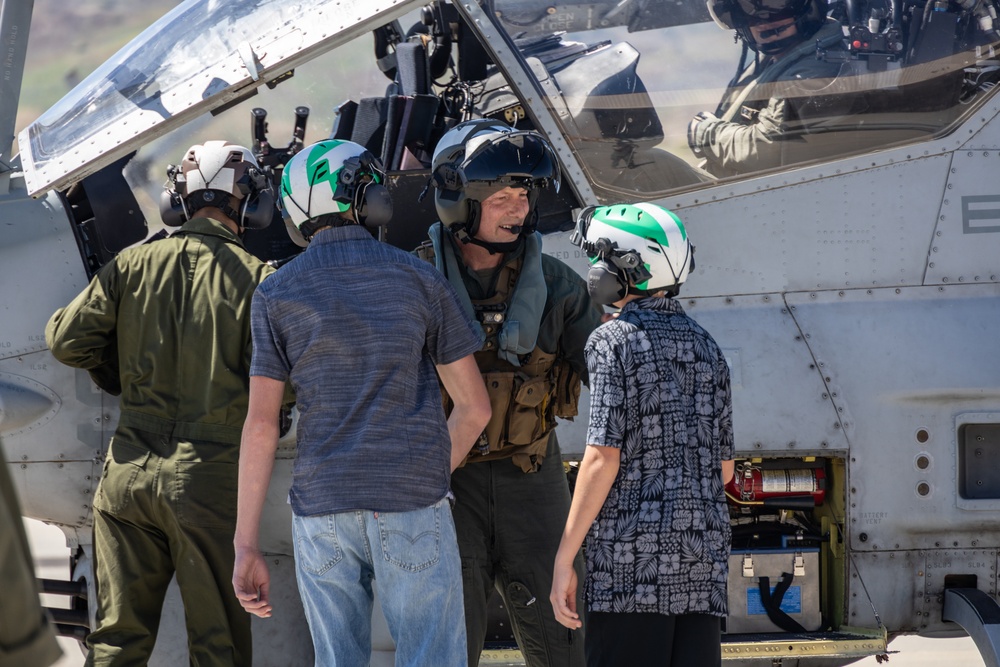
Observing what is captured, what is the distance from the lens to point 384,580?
97.3 inches

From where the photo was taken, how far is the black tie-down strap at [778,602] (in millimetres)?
3779

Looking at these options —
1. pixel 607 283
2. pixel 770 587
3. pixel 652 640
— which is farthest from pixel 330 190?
pixel 770 587

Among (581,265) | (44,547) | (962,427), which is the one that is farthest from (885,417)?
(44,547)

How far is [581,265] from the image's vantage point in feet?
12.7

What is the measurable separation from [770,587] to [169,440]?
2.12 meters

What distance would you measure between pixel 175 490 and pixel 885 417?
93.4 inches

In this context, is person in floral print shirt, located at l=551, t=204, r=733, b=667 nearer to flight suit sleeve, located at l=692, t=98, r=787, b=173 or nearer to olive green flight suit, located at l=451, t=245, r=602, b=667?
olive green flight suit, located at l=451, t=245, r=602, b=667

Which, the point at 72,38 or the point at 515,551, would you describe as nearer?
the point at 515,551

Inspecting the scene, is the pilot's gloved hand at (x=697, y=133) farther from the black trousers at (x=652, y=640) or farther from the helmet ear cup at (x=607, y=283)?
the black trousers at (x=652, y=640)

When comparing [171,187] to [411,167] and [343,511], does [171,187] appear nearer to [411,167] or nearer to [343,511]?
[411,167]

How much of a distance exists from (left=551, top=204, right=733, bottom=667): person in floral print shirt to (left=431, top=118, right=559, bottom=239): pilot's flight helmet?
66 cm

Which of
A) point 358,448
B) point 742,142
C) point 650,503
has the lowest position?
point 650,503

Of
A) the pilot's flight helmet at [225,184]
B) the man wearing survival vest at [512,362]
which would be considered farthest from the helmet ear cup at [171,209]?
the man wearing survival vest at [512,362]

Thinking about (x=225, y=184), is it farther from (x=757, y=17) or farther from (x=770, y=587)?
(x=770, y=587)
